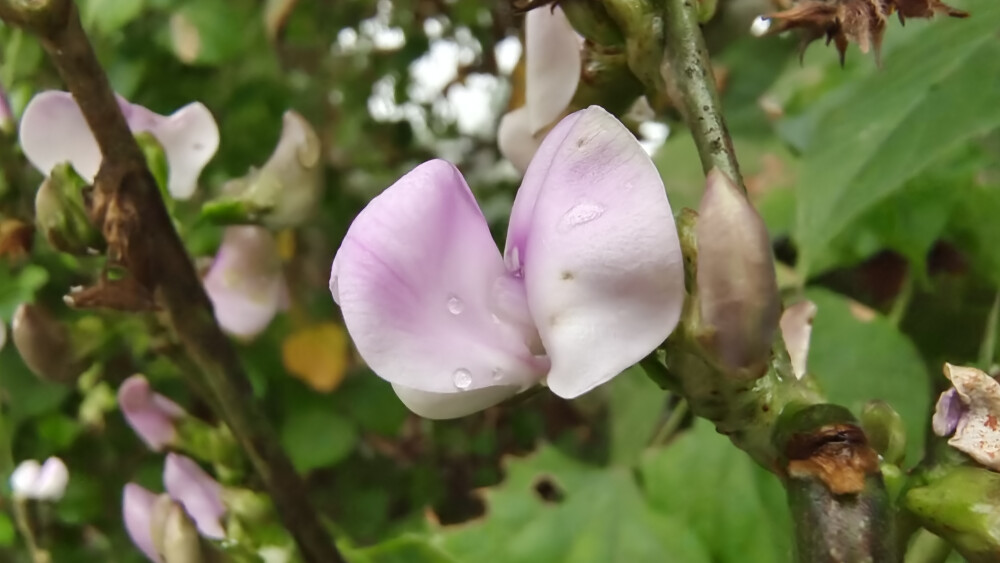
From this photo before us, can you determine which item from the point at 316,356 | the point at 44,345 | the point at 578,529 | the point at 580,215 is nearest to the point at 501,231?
the point at 316,356

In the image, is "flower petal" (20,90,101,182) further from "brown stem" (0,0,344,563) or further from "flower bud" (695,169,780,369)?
"flower bud" (695,169,780,369)

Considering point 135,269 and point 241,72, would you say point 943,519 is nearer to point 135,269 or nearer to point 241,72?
point 135,269

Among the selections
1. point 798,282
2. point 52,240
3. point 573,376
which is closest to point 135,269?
point 52,240

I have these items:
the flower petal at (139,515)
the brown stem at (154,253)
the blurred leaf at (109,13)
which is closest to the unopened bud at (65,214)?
the brown stem at (154,253)

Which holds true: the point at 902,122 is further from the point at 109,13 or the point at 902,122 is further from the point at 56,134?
the point at 109,13

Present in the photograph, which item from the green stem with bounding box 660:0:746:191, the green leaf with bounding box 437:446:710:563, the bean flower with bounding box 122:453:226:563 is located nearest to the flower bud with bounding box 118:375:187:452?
the bean flower with bounding box 122:453:226:563

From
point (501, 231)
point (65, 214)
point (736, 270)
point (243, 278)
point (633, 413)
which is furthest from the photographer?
point (501, 231)
